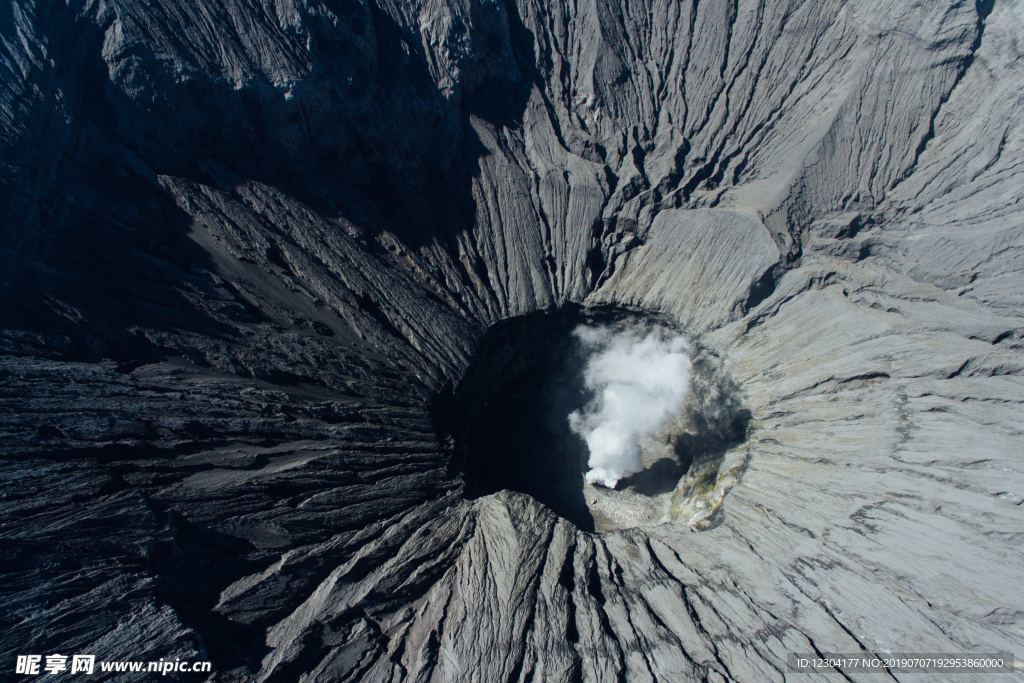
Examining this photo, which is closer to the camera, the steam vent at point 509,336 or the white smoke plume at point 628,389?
the steam vent at point 509,336

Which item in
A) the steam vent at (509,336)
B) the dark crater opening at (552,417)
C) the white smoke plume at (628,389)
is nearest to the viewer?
the steam vent at (509,336)

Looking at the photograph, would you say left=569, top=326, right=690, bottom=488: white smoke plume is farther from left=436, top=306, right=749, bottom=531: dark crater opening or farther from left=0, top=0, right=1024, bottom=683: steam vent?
left=436, top=306, right=749, bottom=531: dark crater opening

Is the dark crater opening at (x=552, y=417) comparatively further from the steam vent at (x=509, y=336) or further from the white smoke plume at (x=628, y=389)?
the white smoke plume at (x=628, y=389)

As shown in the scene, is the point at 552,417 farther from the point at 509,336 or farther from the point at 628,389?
the point at 509,336

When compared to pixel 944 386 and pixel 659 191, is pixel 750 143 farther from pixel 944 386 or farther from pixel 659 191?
pixel 944 386

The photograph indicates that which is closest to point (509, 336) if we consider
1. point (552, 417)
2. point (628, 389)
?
point (552, 417)

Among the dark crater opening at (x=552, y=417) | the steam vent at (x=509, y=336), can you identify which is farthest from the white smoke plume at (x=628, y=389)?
the dark crater opening at (x=552, y=417)

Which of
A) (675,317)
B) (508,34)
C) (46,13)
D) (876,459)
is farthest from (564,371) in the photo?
(46,13)
